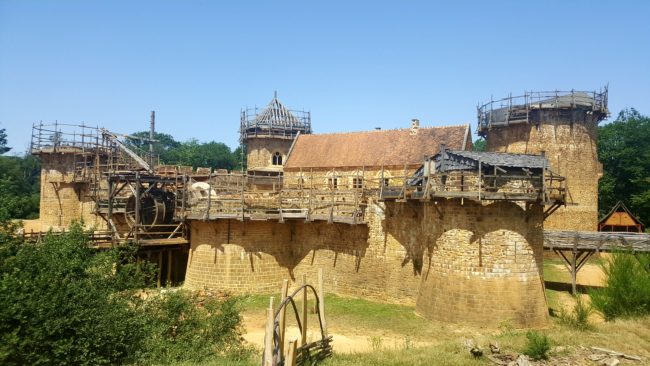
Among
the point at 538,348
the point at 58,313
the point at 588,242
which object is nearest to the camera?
the point at 58,313

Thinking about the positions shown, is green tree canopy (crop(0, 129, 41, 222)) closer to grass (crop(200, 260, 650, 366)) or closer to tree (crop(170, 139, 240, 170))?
grass (crop(200, 260, 650, 366))

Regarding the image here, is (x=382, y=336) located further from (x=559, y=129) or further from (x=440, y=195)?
(x=559, y=129)

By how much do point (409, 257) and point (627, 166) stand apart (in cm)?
2688

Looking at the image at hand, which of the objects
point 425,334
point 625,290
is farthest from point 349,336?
point 625,290

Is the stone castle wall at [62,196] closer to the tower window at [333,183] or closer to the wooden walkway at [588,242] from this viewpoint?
the tower window at [333,183]

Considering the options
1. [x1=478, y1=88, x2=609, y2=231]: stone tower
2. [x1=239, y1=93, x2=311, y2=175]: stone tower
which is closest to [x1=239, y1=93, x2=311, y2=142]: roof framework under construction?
[x1=239, y1=93, x2=311, y2=175]: stone tower

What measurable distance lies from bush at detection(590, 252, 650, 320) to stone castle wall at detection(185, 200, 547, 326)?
6.55 feet

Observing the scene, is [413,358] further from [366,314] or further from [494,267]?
[366,314]

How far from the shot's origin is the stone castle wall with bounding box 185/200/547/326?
48.0ft

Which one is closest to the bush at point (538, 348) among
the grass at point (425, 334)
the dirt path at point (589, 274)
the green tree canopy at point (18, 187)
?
the grass at point (425, 334)

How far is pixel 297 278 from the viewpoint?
20938mm

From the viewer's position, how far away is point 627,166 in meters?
35.2

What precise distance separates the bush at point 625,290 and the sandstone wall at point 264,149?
1042 inches

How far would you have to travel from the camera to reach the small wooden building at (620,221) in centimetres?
2842
